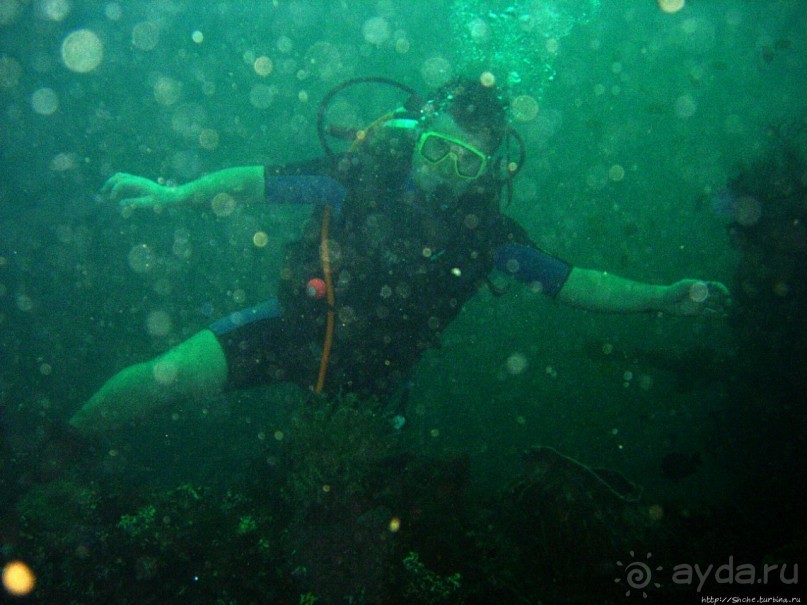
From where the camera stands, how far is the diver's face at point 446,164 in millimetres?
3959

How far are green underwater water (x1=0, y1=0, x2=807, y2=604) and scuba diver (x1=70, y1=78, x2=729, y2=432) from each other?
55 centimetres

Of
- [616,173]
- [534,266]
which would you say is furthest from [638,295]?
[616,173]

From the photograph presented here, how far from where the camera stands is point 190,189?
376 centimetres

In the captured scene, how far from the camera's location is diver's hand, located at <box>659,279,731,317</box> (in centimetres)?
341

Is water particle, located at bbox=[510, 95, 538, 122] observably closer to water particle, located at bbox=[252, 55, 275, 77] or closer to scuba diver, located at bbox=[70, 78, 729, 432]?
water particle, located at bbox=[252, 55, 275, 77]

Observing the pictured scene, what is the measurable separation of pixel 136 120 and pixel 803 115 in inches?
788

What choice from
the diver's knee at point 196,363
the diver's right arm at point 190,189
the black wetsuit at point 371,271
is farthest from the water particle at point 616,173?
the diver's knee at point 196,363

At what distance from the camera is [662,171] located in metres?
28.7

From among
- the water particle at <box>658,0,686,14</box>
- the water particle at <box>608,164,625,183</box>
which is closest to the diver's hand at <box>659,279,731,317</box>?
the water particle at <box>658,0,686,14</box>

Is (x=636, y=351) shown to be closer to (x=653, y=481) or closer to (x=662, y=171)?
(x=653, y=481)

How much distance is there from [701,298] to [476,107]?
269 cm

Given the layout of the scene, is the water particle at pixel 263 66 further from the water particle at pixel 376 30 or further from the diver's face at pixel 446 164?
the diver's face at pixel 446 164

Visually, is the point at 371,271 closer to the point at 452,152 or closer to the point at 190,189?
the point at 452,152

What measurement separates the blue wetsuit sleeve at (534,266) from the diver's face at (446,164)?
30.0 inches
